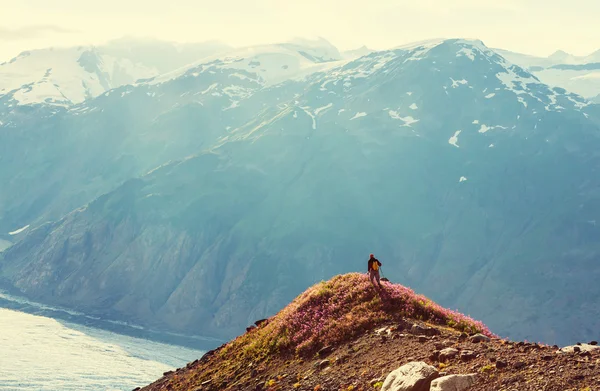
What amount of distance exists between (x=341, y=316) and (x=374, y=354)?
6145 millimetres

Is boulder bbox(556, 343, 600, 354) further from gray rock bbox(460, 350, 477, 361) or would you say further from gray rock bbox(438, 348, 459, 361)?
gray rock bbox(438, 348, 459, 361)

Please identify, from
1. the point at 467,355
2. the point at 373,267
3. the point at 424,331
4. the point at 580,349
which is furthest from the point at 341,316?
the point at 580,349

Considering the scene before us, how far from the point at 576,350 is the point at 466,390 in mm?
6313

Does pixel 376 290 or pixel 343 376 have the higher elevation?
pixel 376 290

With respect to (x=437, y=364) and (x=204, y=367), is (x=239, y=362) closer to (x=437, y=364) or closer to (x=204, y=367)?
(x=204, y=367)

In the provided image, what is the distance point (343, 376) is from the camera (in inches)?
1399

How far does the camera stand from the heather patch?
40.6 meters

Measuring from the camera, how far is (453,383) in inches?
1127

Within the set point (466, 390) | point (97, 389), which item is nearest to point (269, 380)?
point (466, 390)

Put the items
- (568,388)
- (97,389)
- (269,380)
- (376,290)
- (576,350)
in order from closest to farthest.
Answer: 1. (568,388)
2. (576,350)
3. (269,380)
4. (376,290)
5. (97,389)

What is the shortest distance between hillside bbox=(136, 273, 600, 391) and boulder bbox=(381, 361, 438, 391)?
0.05 m

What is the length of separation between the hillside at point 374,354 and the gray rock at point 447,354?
47mm

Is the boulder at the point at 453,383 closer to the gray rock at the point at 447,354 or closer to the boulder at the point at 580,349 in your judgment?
the gray rock at the point at 447,354

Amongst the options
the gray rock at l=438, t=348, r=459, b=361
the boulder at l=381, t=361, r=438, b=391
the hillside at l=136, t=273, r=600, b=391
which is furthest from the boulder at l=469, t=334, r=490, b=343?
the boulder at l=381, t=361, r=438, b=391
